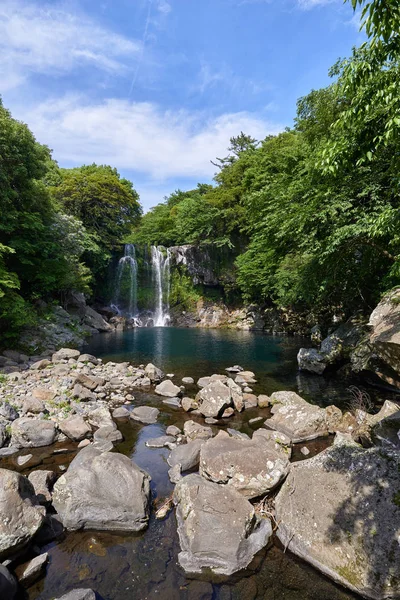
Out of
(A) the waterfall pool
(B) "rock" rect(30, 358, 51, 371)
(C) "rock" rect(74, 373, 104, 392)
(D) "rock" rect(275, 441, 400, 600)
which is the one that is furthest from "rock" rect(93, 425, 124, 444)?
(B) "rock" rect(30, 358, 51, 371)

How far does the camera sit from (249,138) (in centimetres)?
4831

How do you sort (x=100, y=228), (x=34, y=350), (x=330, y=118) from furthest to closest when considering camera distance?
(x=100, y=228) → (x=34, y=350) → (x=330, y=118)

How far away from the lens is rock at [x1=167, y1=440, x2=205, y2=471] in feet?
22.1

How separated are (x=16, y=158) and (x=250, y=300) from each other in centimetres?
2784

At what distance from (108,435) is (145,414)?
5.36 ft

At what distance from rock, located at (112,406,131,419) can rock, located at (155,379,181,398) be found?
203cm

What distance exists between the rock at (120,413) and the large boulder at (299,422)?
14.2 ft

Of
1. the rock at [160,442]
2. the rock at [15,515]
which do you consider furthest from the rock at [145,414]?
the rock at [15,515]

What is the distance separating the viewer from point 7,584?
367cm

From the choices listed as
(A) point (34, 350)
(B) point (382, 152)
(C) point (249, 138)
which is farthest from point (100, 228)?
(B) point (382, 152)

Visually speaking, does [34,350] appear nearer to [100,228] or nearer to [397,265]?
[397,265]

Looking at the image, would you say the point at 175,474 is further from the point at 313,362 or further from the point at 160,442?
the point at 313,362

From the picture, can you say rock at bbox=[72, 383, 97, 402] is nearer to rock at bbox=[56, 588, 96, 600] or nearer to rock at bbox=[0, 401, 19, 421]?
rock at bbox=[0, 401, 19, 421]

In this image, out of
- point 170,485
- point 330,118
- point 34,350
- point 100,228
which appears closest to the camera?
point 170,485
